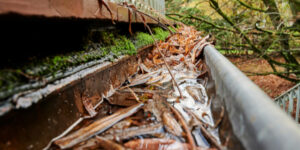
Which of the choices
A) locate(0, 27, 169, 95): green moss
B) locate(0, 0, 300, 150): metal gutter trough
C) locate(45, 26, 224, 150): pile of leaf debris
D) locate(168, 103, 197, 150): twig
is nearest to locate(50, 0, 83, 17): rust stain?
locate(0, 0, 300, 150): metal gutter trough

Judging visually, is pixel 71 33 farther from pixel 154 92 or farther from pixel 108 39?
pixel 154 92

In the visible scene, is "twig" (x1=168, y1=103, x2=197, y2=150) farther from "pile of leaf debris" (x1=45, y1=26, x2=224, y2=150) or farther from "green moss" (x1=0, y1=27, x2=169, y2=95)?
"green moss" (x1=0, y1=27, x2=169, y2=95)

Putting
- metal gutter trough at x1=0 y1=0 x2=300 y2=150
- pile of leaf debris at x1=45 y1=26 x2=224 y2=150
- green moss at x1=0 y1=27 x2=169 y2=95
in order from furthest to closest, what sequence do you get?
1. pile of leaf debris at x1=45 y1=26 x2=224 y2=150
2. green moss at x1=0 y1=27 x2=169 y2=95
3. metal gutter trough at x1=0 y1=0 x2=300 y2=150

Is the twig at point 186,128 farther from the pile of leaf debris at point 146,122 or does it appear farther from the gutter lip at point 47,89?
the gutter lip at point 47,89

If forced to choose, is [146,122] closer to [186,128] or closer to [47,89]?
[186,128]

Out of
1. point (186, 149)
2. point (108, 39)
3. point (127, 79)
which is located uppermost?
point (108, 39)

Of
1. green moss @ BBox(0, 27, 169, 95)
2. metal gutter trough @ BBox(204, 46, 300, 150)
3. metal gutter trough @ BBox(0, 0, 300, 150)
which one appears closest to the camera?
metal gutter trough @ BBox(204, 46, 300, 150)

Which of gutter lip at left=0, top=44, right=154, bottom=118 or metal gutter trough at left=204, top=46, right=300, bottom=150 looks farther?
gutter lip at left=0, top=44, right=154, bottom=118

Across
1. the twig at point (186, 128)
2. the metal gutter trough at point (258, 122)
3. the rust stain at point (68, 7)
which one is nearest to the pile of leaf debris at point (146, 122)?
the twig at point (186, 128)

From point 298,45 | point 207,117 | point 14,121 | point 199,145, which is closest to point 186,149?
point 199,145

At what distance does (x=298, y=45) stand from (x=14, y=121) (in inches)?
254

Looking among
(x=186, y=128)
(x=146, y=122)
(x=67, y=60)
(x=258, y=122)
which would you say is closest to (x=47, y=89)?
(x=67, y=60)

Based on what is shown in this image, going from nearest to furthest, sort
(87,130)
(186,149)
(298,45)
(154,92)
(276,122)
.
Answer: (276,122) → (186,149) → (87,130) → (154,92) → (298,45)

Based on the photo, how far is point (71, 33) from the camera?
833 millimetres
